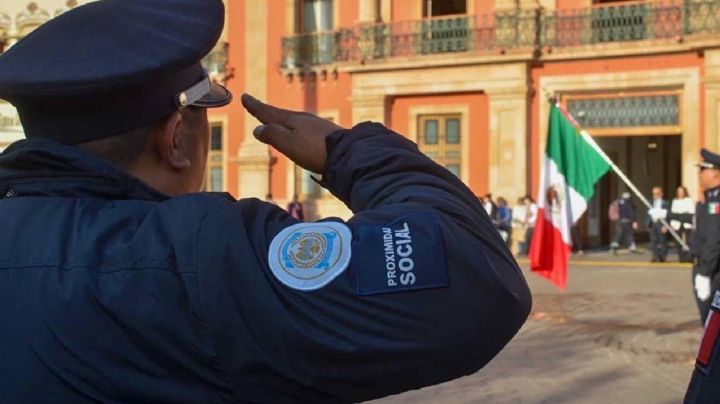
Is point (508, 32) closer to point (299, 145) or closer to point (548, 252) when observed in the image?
point (548, 252)

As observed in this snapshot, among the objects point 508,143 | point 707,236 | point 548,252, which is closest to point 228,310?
point 707,236

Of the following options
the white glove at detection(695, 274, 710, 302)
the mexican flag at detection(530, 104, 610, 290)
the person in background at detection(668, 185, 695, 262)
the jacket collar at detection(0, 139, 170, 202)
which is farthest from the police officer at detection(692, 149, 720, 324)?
the person in background at detection(668, 185, 695, 262)

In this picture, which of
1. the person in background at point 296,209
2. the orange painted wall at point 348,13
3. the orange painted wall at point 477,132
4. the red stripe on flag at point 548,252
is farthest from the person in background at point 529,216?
the red stripe on flag at point 548,252

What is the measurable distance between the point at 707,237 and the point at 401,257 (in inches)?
302

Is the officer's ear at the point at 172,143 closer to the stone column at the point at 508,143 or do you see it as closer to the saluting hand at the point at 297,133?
the saluting hand at the point at 297,133

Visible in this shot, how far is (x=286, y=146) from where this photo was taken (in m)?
1.35

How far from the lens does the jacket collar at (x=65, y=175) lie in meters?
1.20

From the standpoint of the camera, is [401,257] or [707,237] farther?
[707,237]

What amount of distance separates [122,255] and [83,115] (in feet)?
0.75

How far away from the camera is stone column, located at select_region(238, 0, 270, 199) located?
2480cm

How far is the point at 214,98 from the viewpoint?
4.41ft

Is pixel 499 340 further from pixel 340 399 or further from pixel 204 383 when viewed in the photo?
pixel 204 383

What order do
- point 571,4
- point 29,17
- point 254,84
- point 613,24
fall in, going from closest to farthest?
point 29,17 → point 613,24 → point 571,4 → point 254,84

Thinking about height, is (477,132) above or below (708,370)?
above
